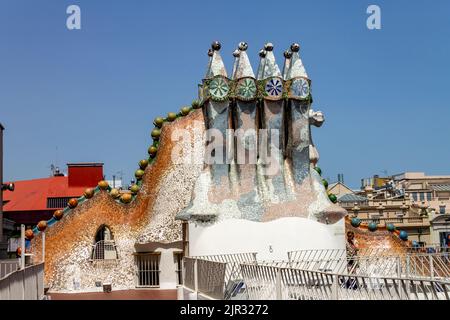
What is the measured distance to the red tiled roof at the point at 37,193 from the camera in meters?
39.4

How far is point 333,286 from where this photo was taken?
9.35 metres

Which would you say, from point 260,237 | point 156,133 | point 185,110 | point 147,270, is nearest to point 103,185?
point 156,133

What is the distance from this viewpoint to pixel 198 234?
67.1ft

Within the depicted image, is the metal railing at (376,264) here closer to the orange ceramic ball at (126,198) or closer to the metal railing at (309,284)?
the metal railing at (309,284)

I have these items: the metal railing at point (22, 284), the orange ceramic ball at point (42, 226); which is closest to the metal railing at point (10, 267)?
the metal railing at point (22, 284)

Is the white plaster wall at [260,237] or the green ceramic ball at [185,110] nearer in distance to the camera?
the white plaster wall at [260,237]

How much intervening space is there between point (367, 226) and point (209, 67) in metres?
8.42

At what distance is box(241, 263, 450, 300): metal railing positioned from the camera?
8.87 meters

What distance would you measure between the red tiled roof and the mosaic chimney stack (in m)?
19.1

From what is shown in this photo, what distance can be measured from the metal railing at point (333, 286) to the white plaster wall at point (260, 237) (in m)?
7.69

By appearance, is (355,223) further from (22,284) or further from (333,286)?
(333,286)

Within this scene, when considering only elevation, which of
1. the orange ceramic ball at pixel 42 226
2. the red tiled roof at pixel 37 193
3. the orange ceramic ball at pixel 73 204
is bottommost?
the orange ceramic ball at pixel 42 226
